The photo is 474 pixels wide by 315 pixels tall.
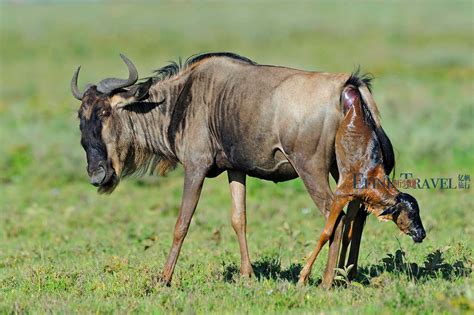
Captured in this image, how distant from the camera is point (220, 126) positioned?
26.8ft

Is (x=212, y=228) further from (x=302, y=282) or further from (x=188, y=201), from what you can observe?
(x=302, y=282)

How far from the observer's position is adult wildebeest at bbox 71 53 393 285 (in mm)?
7453

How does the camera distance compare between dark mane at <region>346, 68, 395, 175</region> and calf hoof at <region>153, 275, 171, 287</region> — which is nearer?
dark mane at <region>346, 68, 395, 175</region>

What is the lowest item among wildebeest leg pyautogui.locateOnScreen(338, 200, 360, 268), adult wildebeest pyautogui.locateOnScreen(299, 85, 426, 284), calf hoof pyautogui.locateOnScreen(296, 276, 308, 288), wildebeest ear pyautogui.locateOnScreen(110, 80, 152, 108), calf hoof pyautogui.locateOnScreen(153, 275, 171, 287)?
calf hoof pyautogui.locateOnScreen(153, 275, 171, 287)

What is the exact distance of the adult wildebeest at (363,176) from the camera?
724cm

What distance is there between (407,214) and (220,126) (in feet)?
6.56

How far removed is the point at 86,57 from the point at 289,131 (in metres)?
37.3

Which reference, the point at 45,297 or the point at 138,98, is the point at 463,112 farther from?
the point at 45,297

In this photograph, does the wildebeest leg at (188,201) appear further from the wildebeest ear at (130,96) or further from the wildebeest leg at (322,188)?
the wildebeest leg at (322,188)

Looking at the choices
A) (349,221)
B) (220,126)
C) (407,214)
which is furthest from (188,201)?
(407,214)

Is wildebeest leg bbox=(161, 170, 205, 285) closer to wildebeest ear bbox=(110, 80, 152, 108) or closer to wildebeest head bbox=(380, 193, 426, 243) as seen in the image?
wildebeest ear bbox=(110, 80, 152, 108)

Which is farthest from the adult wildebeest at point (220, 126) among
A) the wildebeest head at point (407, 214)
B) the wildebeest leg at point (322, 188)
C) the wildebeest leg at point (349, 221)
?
the wildebeest head at point (407, 214)

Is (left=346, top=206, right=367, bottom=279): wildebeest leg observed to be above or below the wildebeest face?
below

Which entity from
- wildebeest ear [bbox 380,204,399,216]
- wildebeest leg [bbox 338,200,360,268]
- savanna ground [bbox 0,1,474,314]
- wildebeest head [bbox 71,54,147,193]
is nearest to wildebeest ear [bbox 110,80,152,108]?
wildebeest head [bbox 71,54,147,193]
